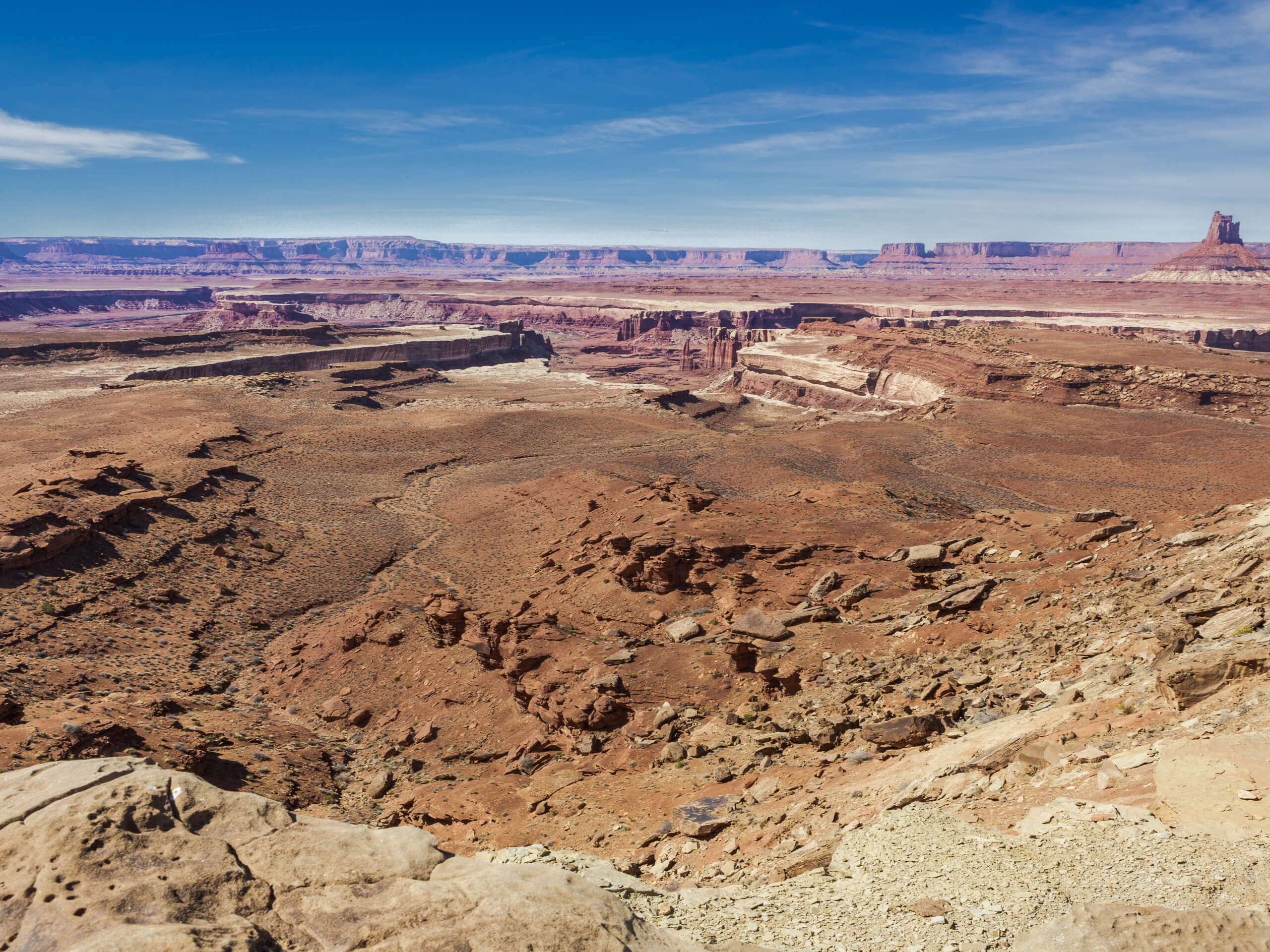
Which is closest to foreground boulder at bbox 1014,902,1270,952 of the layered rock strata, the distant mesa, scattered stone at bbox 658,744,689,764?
scattered stone at bbox 658,744,689,764

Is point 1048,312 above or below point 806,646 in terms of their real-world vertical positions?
above

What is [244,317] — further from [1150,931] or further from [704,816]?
[1150,931]

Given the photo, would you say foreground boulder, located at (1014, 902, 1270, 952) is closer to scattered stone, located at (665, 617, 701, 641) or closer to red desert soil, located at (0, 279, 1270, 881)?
red desert soil, located at (0, 279, 1270, 881)

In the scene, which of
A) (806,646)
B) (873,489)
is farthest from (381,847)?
A: (873,489)

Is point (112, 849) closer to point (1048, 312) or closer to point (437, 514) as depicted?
point (437, 514)

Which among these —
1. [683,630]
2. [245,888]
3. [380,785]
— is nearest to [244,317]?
[683,630]

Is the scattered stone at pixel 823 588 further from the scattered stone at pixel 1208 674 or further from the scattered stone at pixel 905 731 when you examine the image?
the scattered stone at pixel 1208 674
